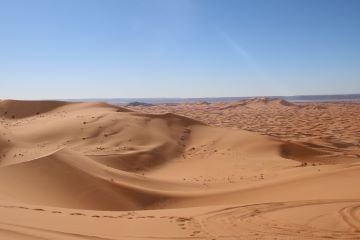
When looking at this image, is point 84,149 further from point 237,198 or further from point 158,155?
point 237,198

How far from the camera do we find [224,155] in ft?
48.3

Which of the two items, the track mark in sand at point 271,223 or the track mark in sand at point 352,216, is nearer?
the track mark in sand at point 271,223

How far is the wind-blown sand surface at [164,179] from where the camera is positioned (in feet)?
18.5

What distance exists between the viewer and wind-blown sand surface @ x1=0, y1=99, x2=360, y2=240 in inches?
222

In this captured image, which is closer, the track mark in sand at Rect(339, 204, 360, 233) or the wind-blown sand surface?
the wind-blown sand surface

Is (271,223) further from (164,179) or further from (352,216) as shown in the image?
(164,179)

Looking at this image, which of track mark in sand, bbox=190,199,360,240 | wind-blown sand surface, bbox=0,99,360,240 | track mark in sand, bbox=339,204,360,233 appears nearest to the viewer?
track mark in sand, bbox=190,199,360,240

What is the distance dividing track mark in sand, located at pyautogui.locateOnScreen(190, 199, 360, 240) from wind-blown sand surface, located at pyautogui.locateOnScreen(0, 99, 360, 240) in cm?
1

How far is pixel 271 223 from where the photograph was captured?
Result: 5.99 meters

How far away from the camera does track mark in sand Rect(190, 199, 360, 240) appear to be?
5434mm

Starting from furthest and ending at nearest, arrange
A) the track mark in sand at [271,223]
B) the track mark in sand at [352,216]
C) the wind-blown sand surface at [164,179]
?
1. the track mark in sand at [352,216]
2. the wind-blown sand surface at [164,179]
3. the track mark in sand at [271,223]

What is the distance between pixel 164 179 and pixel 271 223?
5483mm

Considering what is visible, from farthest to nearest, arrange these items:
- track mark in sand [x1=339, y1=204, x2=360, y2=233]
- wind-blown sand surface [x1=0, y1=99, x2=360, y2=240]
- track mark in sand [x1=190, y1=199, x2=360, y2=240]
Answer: track mark in sand [x1=339, y1=204, x2=360, y2=233], wind-blown sand surface [x1=0, y1=99, x2=360, y2=240], track mark in sand [x1=190, y1=199, x2=360, y2=240]

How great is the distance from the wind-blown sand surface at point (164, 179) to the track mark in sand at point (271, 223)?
0.01 m
